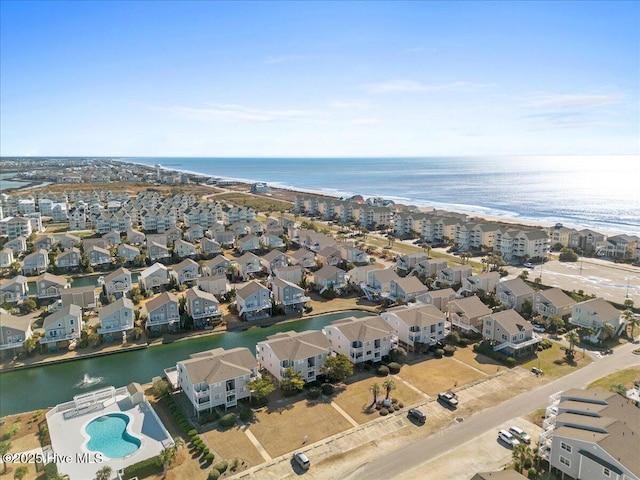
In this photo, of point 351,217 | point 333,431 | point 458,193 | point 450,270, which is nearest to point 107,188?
point 351,217

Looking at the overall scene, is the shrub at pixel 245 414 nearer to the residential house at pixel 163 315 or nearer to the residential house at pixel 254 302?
the residential house at pixel 163 315

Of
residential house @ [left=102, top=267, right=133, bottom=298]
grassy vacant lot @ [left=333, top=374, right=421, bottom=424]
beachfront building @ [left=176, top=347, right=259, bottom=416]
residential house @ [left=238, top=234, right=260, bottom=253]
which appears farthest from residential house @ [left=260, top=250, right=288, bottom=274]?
grassy vacant lot @ [left=333, top=374, right=421, bottom=424]

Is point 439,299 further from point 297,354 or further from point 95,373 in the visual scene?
point 95,373

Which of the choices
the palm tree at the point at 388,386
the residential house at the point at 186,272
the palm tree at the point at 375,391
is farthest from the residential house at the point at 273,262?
the palm tree at the point at 388,386

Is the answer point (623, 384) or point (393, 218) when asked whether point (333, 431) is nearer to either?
point (623, 384)

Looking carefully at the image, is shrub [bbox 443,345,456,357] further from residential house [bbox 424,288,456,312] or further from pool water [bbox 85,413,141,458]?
pool water [bbox 85,413,141,458]

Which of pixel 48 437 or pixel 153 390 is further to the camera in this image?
pixel 153 390
